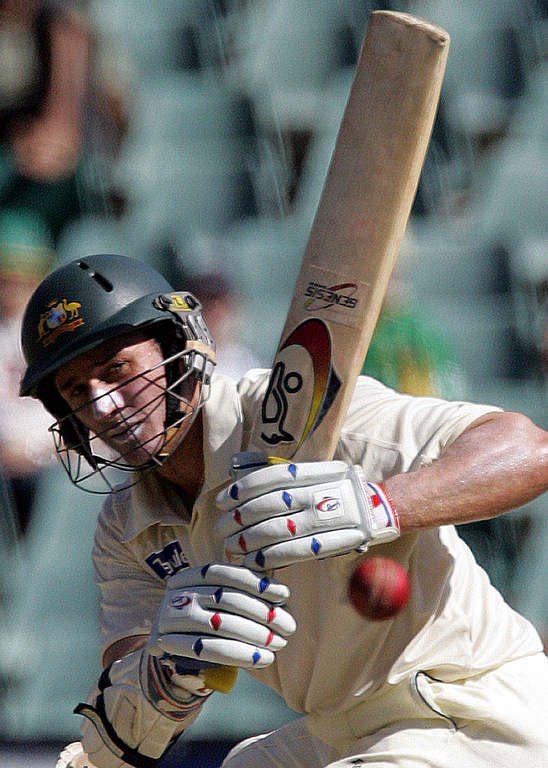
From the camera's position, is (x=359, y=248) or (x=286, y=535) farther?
(x=359, y=248)

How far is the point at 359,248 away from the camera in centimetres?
189

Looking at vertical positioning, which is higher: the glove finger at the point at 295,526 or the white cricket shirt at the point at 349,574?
the glove finger at the point at 295,526

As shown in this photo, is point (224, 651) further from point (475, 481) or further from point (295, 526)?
point (475, 481)

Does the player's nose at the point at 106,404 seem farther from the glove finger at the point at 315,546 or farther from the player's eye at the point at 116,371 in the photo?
the glove finger at the point at 315,546

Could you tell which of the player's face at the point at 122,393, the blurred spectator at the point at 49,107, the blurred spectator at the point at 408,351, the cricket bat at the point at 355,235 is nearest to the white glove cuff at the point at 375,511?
the cricket bat at the point at 355,235

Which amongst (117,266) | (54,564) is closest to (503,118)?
(54,564)

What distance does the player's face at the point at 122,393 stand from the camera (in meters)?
2.17

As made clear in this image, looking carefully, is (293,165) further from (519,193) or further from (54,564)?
(54,564)

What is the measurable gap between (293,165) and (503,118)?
0.93 meters

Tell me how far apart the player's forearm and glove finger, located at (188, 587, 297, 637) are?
0.76 feet

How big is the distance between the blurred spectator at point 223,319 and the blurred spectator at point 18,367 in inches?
23.3

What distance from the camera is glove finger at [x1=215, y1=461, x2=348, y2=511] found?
5.82 feet

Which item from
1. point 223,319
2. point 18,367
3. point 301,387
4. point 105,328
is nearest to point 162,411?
point 105,328

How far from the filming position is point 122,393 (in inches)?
86.0
